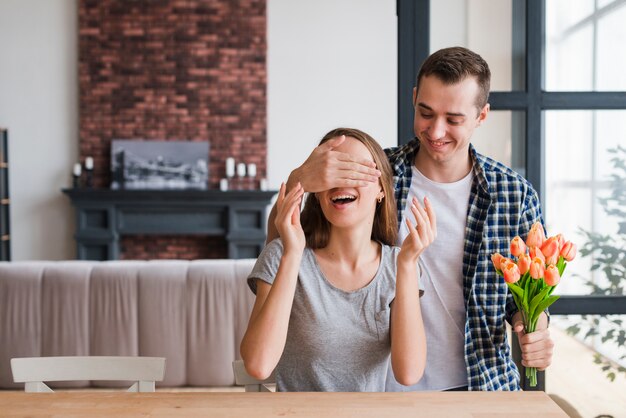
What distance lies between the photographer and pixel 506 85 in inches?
78.6

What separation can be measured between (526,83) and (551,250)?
32.5 inches

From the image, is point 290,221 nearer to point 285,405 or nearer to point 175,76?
point 285,405

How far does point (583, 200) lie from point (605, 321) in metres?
0.38

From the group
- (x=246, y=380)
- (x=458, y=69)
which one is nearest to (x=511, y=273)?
(x=458, y=69)

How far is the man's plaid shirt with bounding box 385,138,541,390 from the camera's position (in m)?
1.68

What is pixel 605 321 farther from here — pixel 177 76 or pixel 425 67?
pixel 177 76

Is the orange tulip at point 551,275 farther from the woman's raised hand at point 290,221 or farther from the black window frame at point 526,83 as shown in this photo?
the black window frame at point 526,83

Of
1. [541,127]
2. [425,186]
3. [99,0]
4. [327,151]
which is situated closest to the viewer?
[327,151]

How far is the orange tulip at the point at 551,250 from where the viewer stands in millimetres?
1316

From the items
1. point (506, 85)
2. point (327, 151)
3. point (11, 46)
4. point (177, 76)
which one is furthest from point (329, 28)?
point (327, 151)

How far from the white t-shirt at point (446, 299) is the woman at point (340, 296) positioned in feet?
0.55

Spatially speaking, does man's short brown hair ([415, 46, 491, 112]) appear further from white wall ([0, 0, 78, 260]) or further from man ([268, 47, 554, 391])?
white wall ([0, 0, 78, 260])

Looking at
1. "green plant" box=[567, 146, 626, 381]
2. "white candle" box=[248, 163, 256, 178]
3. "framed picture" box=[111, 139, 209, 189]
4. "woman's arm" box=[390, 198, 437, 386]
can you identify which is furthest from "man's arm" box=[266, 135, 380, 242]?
Answer: "framed picture" box=[111, 139, 209, 189]

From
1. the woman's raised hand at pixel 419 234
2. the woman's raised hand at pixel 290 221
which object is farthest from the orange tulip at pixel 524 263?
the woman's raised hand at pixel 290 221
